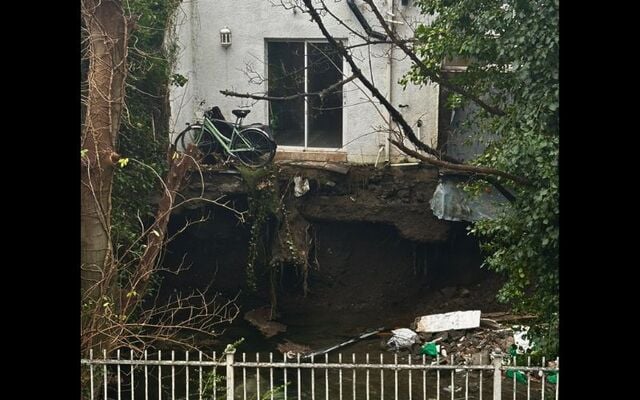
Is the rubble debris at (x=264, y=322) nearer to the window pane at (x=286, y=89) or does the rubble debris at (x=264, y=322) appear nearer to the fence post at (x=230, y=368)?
the window pane at (x=286, y=89)

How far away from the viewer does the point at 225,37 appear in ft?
38.9

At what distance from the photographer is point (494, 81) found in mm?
7312

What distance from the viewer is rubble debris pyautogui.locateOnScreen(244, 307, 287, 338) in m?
11.2

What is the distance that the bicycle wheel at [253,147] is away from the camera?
445 inches

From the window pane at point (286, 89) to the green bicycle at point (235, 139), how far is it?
65 centimetres

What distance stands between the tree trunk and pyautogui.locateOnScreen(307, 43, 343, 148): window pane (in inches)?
183

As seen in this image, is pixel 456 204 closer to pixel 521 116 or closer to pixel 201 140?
pixel 201 140

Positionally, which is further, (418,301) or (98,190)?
(418,301)

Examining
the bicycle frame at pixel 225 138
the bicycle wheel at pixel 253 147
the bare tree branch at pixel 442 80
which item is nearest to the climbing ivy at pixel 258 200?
the bicycle wheel at pixel 253 147

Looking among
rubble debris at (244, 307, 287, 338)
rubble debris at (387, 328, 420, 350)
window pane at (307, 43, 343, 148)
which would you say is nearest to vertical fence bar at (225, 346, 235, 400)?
rubble debris at (387, 328, 420, 350)

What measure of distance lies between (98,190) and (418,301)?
5.68 metres

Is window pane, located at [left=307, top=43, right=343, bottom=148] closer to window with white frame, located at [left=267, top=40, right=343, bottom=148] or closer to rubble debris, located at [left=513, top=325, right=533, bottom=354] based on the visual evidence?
window with white frame, located at [left=267, top=40, right=343, bottom=148]
